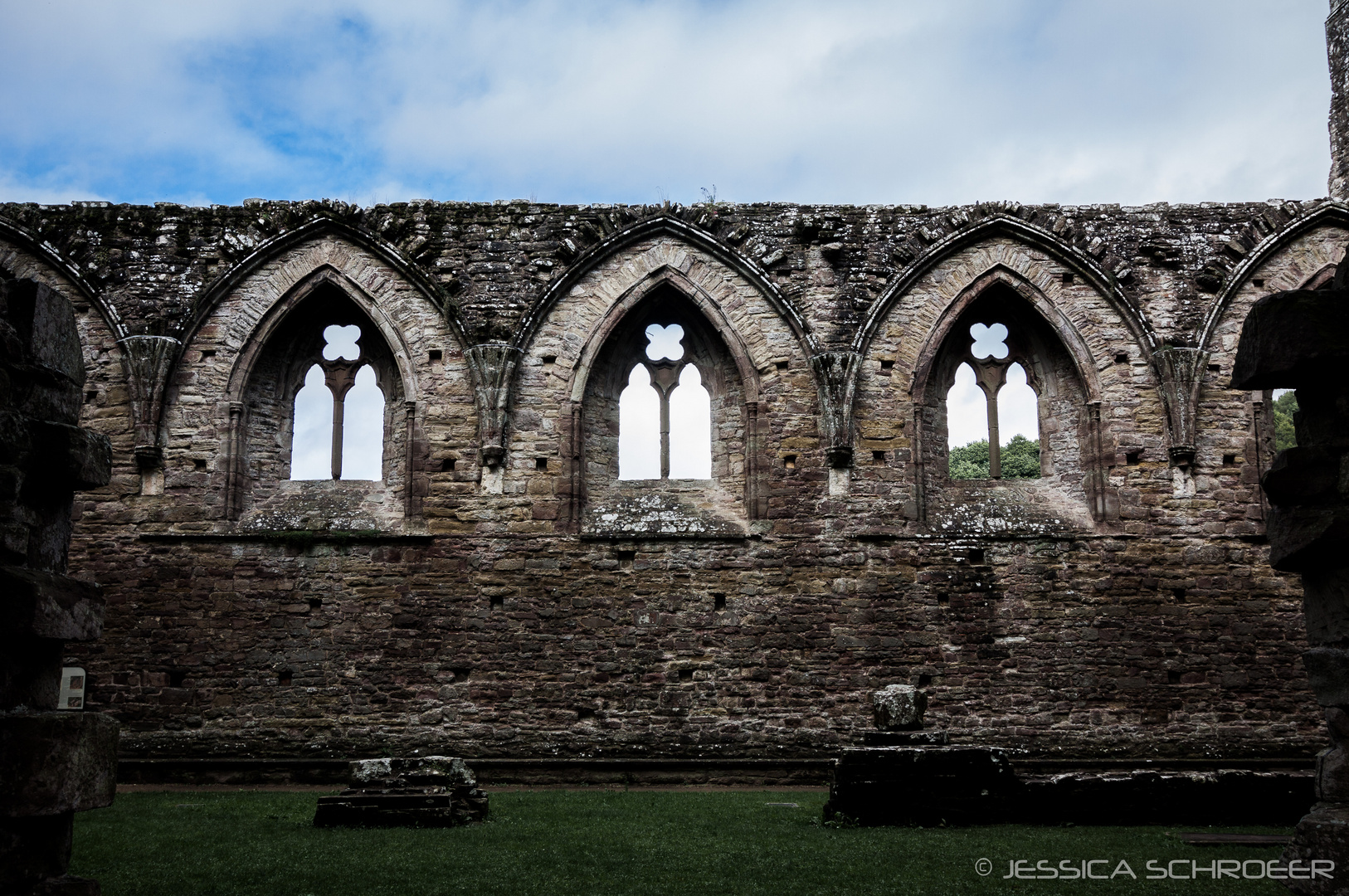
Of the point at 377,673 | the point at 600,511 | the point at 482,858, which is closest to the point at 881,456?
the point at 600,511

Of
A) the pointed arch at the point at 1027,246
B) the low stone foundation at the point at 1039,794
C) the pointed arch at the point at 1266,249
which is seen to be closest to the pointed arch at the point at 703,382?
the pointed arch at the point at 1027,246

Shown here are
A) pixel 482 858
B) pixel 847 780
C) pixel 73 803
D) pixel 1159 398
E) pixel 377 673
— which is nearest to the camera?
pixel 73 803

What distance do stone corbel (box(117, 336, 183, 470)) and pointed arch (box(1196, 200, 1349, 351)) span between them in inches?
448

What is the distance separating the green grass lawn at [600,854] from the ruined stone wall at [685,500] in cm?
274

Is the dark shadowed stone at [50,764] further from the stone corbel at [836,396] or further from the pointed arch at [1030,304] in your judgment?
the pointed arch at [1030,304]

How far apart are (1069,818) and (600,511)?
585cm

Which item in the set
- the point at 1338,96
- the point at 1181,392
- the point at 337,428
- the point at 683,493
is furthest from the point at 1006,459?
the point at 337,428

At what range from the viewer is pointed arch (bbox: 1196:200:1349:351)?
1278 centimetres

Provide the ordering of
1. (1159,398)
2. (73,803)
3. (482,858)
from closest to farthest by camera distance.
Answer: (73,803) < (482,858) < (1159,398)

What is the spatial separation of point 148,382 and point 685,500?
5976mm

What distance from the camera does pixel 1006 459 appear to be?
32156 mm

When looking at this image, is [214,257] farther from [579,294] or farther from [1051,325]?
[1051,325]

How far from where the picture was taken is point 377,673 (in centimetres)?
1191

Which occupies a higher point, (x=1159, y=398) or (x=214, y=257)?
(x=214, y=257)
